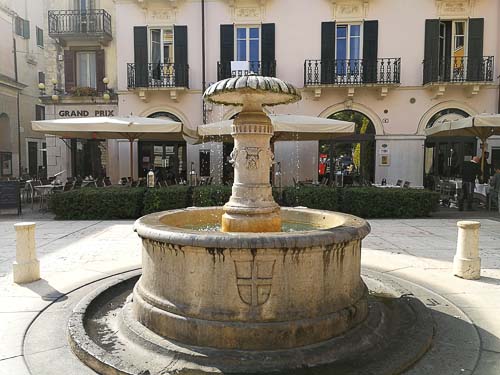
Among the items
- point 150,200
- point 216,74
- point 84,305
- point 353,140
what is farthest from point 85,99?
point 84,305

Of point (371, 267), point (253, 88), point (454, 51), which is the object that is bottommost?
point (371, 267)

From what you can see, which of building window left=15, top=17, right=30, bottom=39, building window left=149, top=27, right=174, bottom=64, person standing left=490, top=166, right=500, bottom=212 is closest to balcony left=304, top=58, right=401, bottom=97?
person standing left=490, top=166, right=500, bottom=212

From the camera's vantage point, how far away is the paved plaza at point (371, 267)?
3.71 metres

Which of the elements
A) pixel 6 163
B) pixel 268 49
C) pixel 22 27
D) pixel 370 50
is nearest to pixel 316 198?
pixel 268 49

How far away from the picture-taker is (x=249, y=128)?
4480mm

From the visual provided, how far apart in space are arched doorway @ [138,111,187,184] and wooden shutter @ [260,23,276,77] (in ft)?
15.4

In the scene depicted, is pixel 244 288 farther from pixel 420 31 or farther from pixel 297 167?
pixel 420 31

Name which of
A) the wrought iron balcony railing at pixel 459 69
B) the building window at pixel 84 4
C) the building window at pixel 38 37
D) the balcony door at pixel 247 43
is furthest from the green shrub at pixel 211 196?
the building window at pixel 38 37

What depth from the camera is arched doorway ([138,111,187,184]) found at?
1759 centimetres

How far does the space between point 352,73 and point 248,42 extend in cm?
438

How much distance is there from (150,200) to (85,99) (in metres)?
8.91

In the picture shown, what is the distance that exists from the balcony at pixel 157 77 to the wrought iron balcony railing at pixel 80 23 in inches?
89.0

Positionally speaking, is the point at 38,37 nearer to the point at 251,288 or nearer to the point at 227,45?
the point at 227,45

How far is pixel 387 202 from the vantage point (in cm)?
1096
